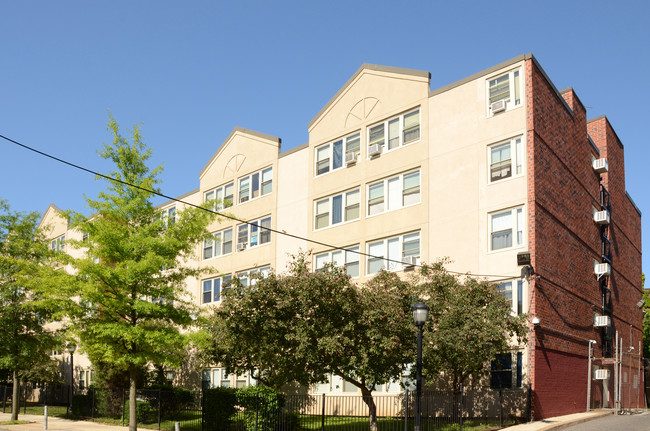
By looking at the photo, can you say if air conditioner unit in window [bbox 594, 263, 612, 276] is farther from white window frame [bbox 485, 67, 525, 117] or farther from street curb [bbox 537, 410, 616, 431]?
white window frame [bbox 485, 67, 525, 117]

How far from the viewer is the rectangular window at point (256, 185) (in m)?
38.5

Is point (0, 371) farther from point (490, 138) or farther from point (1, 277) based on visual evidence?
point (490, 138)

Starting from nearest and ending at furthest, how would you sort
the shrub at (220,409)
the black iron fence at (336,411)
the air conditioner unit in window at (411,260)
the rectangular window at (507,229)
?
the black iron fence at (336,411), the shrub at (220,409), the rectangular window at (507,229), the air conditioner unit in window at (411,260)

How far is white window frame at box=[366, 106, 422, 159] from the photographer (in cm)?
3069

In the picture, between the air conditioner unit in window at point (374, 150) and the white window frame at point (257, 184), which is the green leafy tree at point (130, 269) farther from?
the white window frame at point (257, 184)

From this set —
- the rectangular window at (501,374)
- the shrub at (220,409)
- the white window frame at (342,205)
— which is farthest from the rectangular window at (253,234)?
the rectangular window at (501,374)

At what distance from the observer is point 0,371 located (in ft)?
155

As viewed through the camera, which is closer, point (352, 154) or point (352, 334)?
point (352, 334)

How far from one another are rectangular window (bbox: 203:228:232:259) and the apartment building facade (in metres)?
0.33

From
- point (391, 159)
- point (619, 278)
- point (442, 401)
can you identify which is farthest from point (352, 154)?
point (619, 278)

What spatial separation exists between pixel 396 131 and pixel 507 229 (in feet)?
25.3

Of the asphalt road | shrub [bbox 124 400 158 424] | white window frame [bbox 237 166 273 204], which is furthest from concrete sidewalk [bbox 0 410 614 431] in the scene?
white window frame [bbox 237 166 273 204]

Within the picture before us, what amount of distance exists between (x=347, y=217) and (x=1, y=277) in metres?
16.5

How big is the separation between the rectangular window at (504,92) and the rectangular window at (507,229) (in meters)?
4.22
